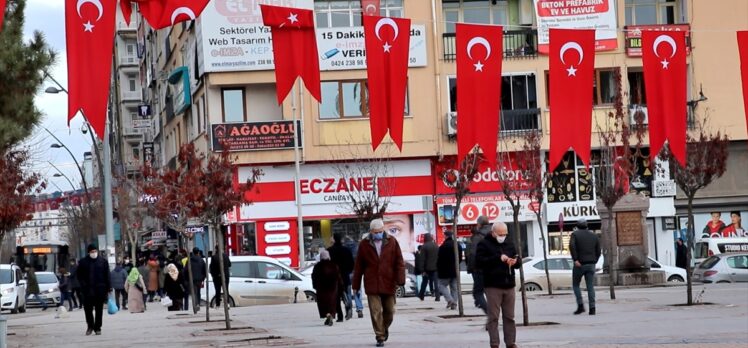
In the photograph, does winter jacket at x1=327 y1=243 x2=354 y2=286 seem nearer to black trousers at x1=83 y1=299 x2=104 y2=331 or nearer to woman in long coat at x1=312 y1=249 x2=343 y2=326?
woman in long coat at x1=312 y1=249 x2=343 y2=326

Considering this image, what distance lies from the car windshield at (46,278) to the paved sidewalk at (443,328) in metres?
19.4

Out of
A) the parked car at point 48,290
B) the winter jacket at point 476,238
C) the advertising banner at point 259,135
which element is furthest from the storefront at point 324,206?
the winter jacket at point 476,238

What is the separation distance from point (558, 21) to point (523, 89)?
336 cm

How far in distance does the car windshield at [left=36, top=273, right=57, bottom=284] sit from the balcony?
17277 mm

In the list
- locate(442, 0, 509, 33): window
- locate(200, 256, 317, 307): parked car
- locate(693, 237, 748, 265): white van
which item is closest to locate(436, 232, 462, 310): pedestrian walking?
locate(200, 256, 317, 307): parked car

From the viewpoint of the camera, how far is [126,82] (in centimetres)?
11494

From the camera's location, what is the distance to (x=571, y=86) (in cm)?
2316

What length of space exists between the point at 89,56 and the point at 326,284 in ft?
27.4

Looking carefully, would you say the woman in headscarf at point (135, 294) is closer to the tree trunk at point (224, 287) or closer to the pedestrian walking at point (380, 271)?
the tree trunk at point (224, 287)

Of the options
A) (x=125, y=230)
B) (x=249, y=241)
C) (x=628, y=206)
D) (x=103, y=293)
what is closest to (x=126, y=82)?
(x=125, y=230)

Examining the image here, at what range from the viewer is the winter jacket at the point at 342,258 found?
26.9m

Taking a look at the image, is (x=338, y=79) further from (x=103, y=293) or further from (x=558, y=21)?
(x=103, y=293)

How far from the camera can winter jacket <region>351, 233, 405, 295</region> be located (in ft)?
66.0

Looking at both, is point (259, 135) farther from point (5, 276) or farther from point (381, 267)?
point (381, 267)
